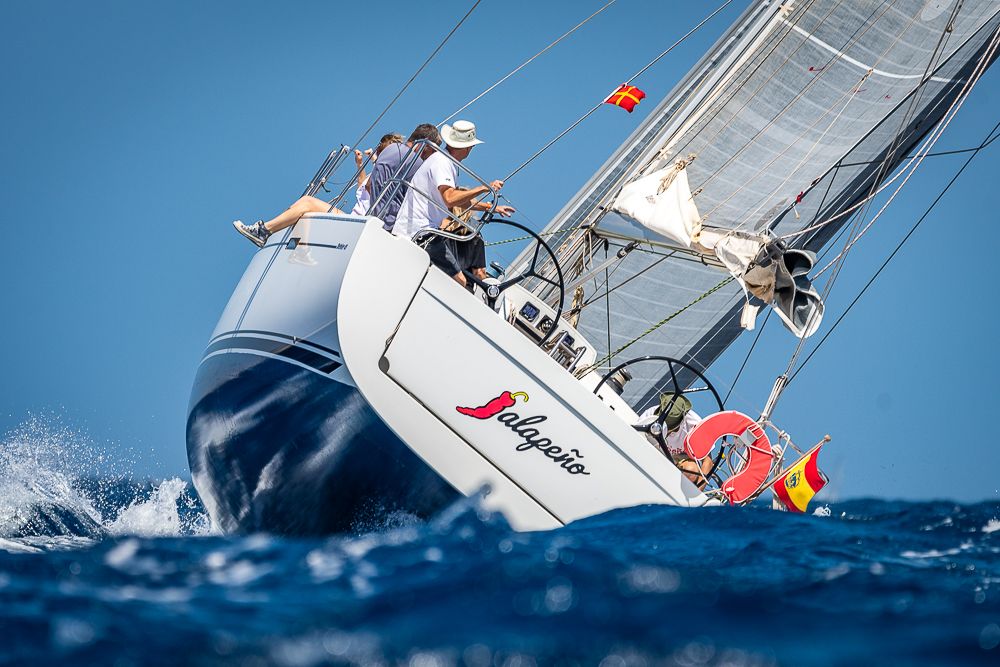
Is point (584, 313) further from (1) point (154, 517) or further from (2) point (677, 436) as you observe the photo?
(1) point (154, 517)

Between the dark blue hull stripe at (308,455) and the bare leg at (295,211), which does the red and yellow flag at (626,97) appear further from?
the dark blue hull stripe at (308,455)

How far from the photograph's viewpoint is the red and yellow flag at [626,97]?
278 inches

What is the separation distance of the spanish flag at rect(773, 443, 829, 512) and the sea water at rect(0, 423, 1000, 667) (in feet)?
4.38

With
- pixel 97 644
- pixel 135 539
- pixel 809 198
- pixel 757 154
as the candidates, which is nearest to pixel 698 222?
pixel 757 154

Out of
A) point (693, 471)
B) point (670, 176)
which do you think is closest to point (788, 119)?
point (670, 176)

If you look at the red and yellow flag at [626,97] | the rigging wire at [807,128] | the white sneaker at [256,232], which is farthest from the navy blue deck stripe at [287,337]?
the red and yellow flag at [626,97]

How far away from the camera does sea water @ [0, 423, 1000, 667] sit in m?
2.03

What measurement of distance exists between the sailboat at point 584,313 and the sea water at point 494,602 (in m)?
0.55

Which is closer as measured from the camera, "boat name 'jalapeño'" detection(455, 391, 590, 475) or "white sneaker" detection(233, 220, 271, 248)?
"boat name 'jalapeño'" detection(455, 391, 590, 475)

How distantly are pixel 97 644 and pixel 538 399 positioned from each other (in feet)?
8.44

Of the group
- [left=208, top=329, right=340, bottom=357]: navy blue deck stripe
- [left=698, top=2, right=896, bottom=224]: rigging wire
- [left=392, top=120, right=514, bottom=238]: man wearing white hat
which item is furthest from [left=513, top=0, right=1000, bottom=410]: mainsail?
[left=208, top=329, right=340, bottom=357]: navy blue deck stripe

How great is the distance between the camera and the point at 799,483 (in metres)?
5.31

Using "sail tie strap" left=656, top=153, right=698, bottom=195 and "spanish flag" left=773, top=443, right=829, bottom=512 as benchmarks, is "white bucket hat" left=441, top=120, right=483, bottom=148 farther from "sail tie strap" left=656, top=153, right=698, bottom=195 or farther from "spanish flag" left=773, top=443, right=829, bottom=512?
"spanish flag" left=773, top=443, right=829, bottom=512

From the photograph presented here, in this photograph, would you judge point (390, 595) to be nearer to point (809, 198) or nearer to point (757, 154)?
point (757, 154)
